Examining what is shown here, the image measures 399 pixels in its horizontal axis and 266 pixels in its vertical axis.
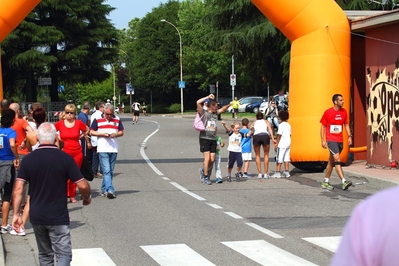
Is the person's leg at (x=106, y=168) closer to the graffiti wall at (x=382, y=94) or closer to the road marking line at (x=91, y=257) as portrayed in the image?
the road marking line at (x=91, y=257)

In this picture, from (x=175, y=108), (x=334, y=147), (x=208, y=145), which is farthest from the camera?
(x=175, y=108)

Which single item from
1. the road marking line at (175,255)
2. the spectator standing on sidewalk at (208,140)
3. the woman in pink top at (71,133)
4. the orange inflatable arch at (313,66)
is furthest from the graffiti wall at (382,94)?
the road marking line at (175,255)

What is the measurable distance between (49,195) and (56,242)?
394 mm

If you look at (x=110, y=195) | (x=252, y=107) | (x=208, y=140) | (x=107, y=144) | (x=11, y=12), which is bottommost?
(x=110, y=195)

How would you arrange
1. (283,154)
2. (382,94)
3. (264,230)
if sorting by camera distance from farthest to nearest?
(382,94)
(283,154)
(264,230)

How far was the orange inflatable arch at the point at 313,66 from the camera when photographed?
16.2 m

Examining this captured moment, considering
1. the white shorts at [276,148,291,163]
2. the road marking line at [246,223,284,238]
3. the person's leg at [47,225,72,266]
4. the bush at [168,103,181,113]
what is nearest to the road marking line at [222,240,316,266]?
the road marking line at [246,223,284,238]

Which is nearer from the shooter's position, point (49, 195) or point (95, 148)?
point (49, 195)

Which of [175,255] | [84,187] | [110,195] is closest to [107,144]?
[110,195]

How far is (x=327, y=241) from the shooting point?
28.5ft

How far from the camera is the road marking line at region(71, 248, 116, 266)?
7677 millimetres

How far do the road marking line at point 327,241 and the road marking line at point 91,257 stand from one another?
8.13ft

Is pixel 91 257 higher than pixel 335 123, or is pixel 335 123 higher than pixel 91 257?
pixel 335 123

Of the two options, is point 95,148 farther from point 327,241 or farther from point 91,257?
point 327,241
